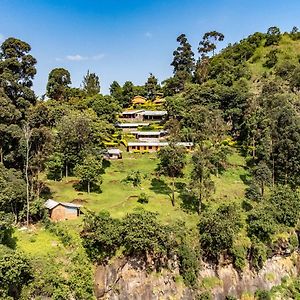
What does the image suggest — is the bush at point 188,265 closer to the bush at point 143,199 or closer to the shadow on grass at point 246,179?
the bush at point 143,199

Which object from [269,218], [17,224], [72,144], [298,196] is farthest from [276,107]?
[17,224]

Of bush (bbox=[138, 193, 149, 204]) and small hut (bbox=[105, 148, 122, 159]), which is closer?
bush (bbox=[138, 193, 149, 204])

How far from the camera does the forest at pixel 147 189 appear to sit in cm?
3416

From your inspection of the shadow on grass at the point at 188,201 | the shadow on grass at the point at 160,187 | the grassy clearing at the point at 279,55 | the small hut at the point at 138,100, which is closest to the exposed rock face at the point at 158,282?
the shadow on grass at the point at 188,201

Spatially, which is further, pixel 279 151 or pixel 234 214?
pixel 279 151

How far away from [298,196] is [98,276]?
1048 inches

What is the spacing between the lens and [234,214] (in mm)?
40312

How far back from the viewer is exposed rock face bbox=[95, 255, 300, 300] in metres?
33.8

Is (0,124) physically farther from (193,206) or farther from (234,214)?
(234,214)

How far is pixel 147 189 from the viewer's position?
49438 mm

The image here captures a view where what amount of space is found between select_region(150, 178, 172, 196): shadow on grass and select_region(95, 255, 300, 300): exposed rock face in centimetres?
1308

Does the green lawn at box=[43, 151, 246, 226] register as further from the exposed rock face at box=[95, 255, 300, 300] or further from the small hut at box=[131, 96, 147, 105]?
the small hut at box=[131, 96, 147, 105]

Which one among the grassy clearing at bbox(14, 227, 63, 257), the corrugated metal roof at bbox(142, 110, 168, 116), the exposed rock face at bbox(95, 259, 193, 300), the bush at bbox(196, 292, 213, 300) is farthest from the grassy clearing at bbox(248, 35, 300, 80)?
the grassy clearing at bbox(14, 227, 63, 257)

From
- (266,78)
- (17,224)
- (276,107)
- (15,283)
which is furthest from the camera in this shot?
(266,78)
